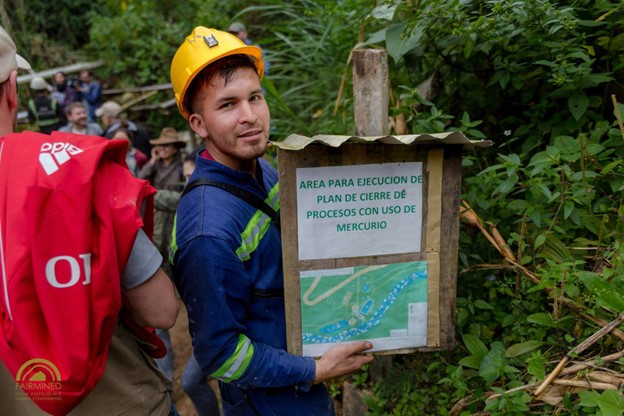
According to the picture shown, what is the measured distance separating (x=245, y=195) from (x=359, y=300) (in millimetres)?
520

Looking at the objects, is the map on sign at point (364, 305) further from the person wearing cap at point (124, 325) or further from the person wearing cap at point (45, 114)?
the person wearing cap at point (45, 114)

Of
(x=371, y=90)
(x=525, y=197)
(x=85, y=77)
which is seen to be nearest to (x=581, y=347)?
(x=525, y=197)

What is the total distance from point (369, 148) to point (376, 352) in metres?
0.70

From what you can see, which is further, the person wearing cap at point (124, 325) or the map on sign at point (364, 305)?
the map on sign at point (364, 305)

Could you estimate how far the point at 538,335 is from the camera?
7.08 feet

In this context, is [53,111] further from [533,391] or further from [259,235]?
[533,391]

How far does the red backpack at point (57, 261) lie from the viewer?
1443 mm

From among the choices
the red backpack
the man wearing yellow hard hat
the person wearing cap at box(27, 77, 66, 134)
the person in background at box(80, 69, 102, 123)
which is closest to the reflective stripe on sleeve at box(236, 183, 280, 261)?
the man wearing yellow hard hat

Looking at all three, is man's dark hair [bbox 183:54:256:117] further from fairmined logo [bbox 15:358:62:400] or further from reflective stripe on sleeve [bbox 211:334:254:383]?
fairmined logo [bbox 15:358:62:400]

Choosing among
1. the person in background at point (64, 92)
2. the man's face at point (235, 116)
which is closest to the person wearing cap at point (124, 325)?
the man's face at point (235, 116)

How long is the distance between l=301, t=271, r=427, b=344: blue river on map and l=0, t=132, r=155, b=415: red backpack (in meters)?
0.72

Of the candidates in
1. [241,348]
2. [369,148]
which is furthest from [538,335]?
[241,348]

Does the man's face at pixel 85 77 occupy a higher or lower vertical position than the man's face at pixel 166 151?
higher

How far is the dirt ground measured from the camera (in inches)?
167
